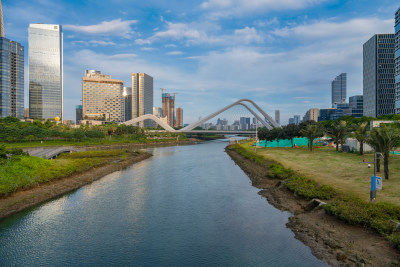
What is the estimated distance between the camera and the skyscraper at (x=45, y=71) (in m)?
140

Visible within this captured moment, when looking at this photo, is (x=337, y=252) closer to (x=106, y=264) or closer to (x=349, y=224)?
(x=349, y=224)

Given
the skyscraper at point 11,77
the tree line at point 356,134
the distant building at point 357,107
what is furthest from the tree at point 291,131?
the skyscraper at point 11,77

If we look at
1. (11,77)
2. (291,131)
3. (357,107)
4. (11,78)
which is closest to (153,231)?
(291,131)

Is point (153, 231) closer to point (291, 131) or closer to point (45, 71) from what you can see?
point (291, 131)

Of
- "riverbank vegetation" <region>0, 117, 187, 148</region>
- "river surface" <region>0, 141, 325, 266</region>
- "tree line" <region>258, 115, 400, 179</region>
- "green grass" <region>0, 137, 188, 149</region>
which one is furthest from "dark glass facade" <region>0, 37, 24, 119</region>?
"river surface" <region>0, 141, 325, 266</region>

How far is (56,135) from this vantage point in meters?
67.9

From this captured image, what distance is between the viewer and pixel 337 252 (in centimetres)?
1182

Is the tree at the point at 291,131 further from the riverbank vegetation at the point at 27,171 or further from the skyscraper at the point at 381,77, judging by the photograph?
the skyscraper at the point at 381,77

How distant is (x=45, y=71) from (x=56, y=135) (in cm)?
9495

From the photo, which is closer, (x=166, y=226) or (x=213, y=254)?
(x=213, y=254)

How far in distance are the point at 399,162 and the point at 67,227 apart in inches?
1226

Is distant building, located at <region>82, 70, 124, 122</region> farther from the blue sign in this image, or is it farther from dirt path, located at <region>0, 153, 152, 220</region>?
the blue sign

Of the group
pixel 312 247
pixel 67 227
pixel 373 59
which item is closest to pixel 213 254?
pixel 312 247

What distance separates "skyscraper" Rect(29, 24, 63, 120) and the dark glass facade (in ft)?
49.0
